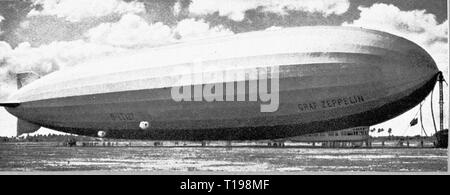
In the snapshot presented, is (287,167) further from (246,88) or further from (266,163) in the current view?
(246,88)

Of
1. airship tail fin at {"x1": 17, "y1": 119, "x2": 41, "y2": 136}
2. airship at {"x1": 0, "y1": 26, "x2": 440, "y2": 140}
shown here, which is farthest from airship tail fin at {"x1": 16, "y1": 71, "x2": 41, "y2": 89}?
airship at {"x1": 0, "y1": 26, "x2": 440, "y2": 140}

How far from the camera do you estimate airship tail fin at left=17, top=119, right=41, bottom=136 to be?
14.0 m

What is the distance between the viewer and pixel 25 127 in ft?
46.6

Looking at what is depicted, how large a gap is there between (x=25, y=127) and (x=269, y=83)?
7131 mm

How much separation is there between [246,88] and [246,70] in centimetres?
37

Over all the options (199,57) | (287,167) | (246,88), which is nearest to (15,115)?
(199,57)

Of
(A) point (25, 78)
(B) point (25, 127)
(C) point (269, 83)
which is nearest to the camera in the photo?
(C) point (269, 83)

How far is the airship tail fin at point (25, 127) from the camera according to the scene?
45.8 ft

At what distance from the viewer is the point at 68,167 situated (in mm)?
10492

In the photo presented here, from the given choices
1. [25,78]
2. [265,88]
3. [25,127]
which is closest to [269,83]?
[265,88]

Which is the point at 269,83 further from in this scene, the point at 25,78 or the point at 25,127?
the point at 25,127

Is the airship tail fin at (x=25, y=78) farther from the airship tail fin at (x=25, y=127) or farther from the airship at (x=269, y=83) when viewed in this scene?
the airship at (x=269, y=83)

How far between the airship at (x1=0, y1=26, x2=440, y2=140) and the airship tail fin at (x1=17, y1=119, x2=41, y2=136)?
279 centimetres

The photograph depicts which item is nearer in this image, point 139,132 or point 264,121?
point 264,121
